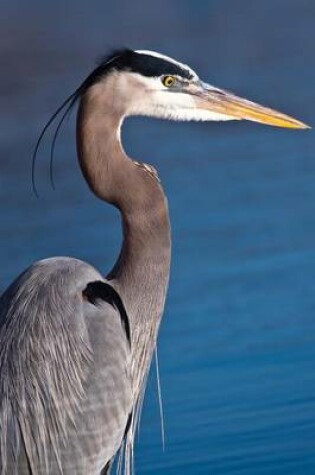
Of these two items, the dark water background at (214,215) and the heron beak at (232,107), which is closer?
the heron beak at (232,107)

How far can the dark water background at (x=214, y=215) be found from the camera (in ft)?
12.3

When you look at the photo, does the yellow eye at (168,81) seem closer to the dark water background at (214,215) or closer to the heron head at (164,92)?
the heron head at (164,92)

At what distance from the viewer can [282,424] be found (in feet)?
12.2

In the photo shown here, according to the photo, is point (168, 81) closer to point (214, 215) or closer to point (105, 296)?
point (105, 296)

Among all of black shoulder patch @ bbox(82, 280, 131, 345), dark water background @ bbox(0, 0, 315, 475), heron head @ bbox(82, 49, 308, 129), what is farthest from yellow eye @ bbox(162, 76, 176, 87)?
dark water background @ bbox(0, 0, 315, 475)

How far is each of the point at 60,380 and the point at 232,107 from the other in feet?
2.04

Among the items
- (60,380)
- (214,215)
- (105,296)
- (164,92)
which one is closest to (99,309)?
(105,296)

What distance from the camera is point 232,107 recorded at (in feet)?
9.39

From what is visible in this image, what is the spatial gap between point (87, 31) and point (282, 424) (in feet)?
5.50

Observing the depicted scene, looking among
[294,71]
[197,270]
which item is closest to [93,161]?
[197,270]

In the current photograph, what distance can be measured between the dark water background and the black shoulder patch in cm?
83

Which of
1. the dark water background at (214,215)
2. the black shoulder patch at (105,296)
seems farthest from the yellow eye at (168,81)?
the dark water background at (214,215)

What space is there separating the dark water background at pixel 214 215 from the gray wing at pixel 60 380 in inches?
35.0

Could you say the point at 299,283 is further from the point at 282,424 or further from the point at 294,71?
the point at 294,71
